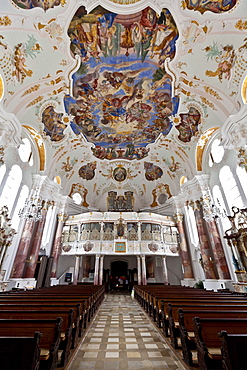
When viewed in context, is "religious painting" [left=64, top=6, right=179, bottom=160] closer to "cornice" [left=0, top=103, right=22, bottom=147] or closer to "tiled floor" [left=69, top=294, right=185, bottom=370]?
"cornice" [left=0, top=103, right=22, bottom=147]

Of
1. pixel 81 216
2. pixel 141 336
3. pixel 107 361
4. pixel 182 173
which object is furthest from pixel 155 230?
pixel 107 361

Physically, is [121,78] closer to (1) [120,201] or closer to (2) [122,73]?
(2) [122,73]

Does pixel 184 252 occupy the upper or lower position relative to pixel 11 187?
lower

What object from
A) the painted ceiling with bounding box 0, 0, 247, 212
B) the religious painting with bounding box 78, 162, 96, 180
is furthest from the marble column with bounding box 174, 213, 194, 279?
the religious painting with bounding box 78, 162, 96, 180

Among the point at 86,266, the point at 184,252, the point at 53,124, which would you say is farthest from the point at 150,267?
the point at 53,124

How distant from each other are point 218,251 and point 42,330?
11.8 metres

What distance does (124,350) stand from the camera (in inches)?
147

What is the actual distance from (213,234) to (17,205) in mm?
13042

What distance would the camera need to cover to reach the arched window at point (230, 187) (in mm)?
10999

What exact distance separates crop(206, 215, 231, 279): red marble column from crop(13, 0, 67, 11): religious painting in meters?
13.8

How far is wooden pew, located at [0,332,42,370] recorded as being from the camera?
1623 millimetres

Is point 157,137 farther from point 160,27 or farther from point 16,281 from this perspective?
point 16,281

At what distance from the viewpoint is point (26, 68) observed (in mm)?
9680

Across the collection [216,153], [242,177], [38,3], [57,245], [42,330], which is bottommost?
[42,330]
